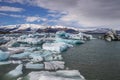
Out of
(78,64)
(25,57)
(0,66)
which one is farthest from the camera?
(25,57)

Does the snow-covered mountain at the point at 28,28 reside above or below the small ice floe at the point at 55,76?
above

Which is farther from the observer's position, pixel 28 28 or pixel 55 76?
pixel 28 28

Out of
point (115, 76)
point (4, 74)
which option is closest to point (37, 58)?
point (4, 74)

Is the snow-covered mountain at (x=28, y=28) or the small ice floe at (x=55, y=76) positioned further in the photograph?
the snow-covered mountain at (x=28, y=28)

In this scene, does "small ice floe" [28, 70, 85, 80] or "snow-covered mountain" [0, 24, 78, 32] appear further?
"snow-covered mountain" [0, 24, 78, 32]

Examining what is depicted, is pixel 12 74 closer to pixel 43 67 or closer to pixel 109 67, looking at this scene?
pixel 43 67

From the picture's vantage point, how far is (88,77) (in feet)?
26.6

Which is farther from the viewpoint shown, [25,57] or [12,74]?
[25,57]

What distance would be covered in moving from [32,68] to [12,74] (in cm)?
136

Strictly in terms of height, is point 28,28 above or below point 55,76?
above

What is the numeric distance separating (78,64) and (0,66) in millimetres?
4209

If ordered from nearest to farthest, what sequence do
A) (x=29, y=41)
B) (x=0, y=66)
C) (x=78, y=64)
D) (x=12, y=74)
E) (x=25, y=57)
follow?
1. (x=12, y=74)
2. (x=0, y=66)
3. (x=78, y=64)
4. (x=25, y=57)
5. (x=29, y=41)

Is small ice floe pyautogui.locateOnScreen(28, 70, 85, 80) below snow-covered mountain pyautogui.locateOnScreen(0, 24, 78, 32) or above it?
below

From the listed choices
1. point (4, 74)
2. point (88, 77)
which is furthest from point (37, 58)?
point (88, 77)
